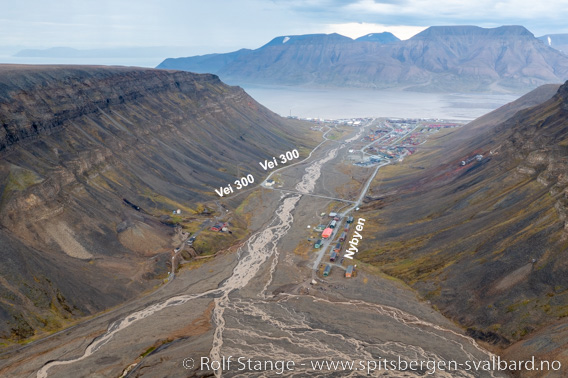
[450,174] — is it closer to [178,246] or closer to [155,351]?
[178,246]

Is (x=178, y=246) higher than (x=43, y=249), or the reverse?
(x=43, y=249)

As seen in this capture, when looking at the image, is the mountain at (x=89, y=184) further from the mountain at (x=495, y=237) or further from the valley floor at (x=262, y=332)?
the mountain at (x=495, y=237)

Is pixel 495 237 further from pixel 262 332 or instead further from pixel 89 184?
pixel 89 184

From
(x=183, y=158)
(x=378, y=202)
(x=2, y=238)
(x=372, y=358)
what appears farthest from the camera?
(x=183, y=158)

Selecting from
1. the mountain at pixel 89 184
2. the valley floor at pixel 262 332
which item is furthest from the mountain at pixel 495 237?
the mountain at pixel 89 184

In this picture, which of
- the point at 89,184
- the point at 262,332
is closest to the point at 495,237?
the point at 262,332

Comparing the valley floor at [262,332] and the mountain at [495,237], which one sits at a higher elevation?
Result: the mountain at [495,237]

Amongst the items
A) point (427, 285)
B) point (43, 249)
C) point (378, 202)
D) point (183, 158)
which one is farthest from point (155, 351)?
point (183, 158)
